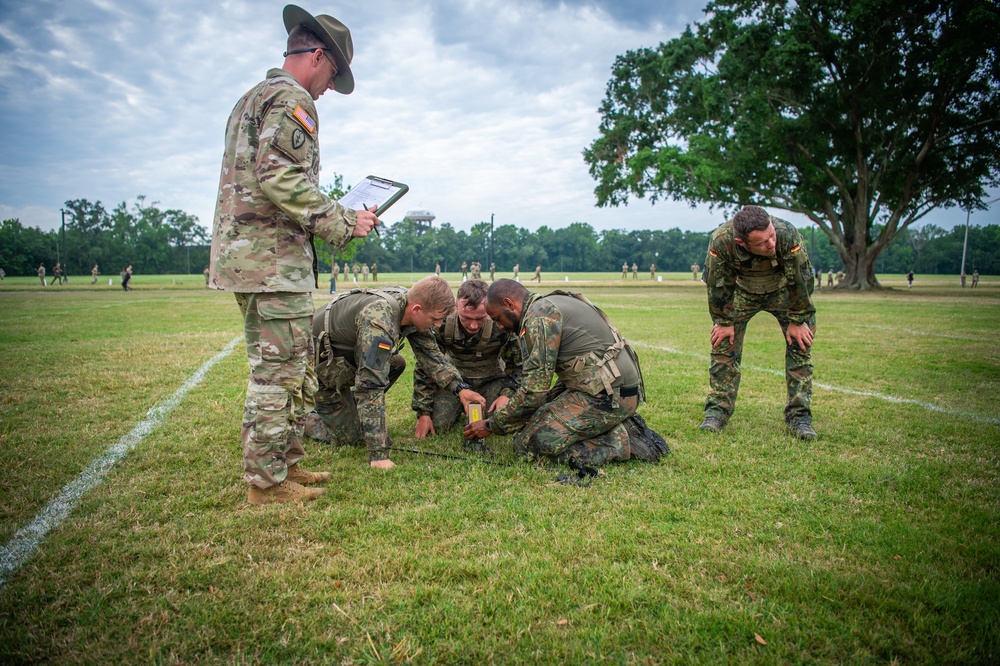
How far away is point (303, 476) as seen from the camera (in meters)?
3.79

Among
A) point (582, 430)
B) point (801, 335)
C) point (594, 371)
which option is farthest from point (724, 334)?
point (582, 430)

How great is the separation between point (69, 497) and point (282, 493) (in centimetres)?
130

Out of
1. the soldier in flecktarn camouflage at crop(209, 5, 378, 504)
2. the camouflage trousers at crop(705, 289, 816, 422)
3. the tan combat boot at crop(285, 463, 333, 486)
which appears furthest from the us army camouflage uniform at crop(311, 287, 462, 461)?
the camouflage trousers at crop(705, 289, 816, 422)

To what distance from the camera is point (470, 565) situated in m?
2.72

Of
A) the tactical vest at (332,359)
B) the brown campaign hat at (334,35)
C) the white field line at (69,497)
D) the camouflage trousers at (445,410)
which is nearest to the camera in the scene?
the white field line at (69,497)

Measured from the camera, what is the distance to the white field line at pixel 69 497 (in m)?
A: 2.80

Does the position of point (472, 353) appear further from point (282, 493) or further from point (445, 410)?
point (282, 493)

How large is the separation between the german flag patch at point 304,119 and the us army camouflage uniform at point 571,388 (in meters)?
1.85

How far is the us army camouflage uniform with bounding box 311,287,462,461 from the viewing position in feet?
13.4

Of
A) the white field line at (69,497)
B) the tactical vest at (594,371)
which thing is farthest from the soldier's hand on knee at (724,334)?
the white field line at (69,497)

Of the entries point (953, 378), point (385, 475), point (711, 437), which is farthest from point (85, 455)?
point (953, 378)

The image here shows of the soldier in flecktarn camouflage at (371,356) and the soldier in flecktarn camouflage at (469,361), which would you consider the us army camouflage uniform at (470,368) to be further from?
the soldier in flecktarn camouflage at (371,356)

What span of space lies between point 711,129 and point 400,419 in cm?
3254

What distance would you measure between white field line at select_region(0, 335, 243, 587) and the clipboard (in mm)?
2369
